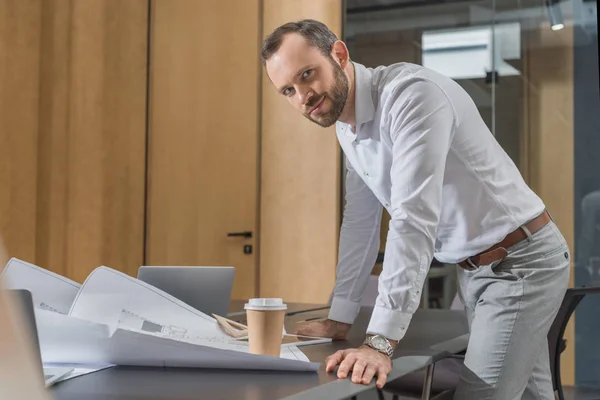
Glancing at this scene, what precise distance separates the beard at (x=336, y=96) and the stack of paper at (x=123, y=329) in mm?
540

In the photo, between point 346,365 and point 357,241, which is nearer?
point 346,365

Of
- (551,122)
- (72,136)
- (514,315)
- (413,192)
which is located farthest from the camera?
(72,136)

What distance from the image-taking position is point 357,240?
1832 mm

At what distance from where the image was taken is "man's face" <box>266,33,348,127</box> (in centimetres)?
155

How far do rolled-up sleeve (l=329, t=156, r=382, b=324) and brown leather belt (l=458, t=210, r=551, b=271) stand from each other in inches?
10.6

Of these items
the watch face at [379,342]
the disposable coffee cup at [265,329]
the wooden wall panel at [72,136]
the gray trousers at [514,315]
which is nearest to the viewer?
the disposable coffee cup at [265,329]

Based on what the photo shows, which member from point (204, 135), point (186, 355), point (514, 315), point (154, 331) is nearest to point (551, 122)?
point (204, 135)

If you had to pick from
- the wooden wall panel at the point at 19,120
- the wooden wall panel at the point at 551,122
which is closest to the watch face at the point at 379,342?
the wooden wall panel at the point at 551,122

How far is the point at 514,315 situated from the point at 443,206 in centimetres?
28

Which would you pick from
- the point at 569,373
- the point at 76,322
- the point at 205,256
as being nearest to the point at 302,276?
the point at 205,256

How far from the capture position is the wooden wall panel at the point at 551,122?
16.0ft

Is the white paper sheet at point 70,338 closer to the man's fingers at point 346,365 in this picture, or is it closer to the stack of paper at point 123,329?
the stack of paper at point 123,329

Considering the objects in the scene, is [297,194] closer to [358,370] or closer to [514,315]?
[514,315]

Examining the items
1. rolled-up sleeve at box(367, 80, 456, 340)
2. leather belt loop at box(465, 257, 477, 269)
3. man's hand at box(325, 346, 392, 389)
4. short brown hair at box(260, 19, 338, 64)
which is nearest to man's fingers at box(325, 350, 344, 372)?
man's hand at box(325, 346, 392, 389)
